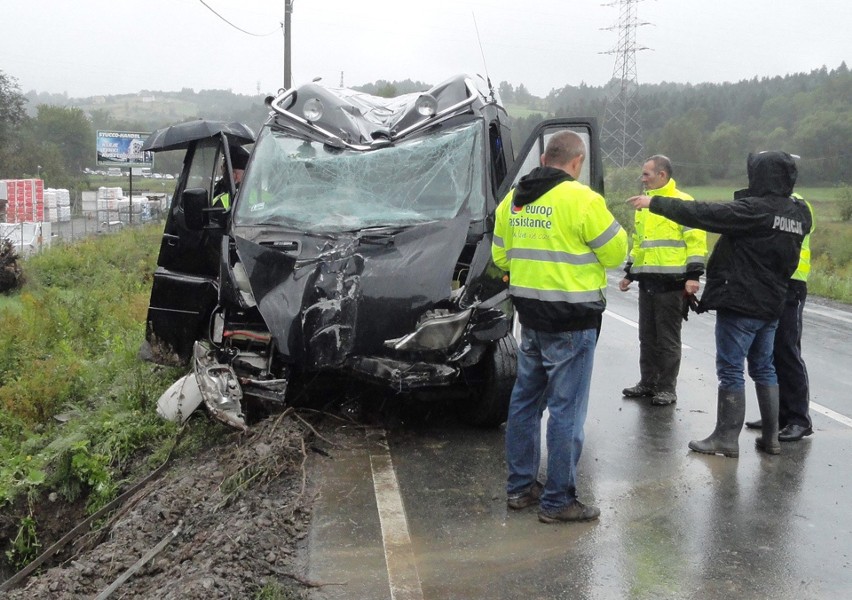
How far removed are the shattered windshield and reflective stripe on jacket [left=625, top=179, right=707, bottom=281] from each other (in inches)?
57.4

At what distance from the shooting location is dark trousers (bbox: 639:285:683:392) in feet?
22.5

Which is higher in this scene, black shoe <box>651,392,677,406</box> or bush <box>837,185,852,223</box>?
bush <box>837,185,852,223</box>

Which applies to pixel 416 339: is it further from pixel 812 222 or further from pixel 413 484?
pixel 812 222

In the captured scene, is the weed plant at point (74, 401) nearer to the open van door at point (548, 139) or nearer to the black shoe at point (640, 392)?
the open van door at point (548, 139)

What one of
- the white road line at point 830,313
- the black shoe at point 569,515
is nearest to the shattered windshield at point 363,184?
the black shoe at point 569,515

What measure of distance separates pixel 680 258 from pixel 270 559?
4.03m

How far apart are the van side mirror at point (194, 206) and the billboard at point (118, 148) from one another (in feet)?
114

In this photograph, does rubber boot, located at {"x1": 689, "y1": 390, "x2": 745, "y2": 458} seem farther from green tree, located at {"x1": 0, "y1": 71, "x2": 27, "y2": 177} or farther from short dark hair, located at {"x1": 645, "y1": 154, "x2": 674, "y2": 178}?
green tree, located at {"x1": 0, "y1": 71, "x2": 27, "y2": 177}

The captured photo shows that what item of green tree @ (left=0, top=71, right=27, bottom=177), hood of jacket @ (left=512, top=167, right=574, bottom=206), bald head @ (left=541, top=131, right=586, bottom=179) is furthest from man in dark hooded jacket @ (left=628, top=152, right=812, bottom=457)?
green tree @ (left=0, top=71, right=27, bottom=177)

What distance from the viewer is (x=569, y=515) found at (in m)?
4.55

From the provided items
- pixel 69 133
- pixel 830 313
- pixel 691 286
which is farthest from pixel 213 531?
pixel 69 133

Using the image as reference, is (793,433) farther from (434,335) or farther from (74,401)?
(74,401)

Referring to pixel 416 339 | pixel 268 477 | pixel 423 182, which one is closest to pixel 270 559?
pixel 268 477

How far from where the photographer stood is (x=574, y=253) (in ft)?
14.5
